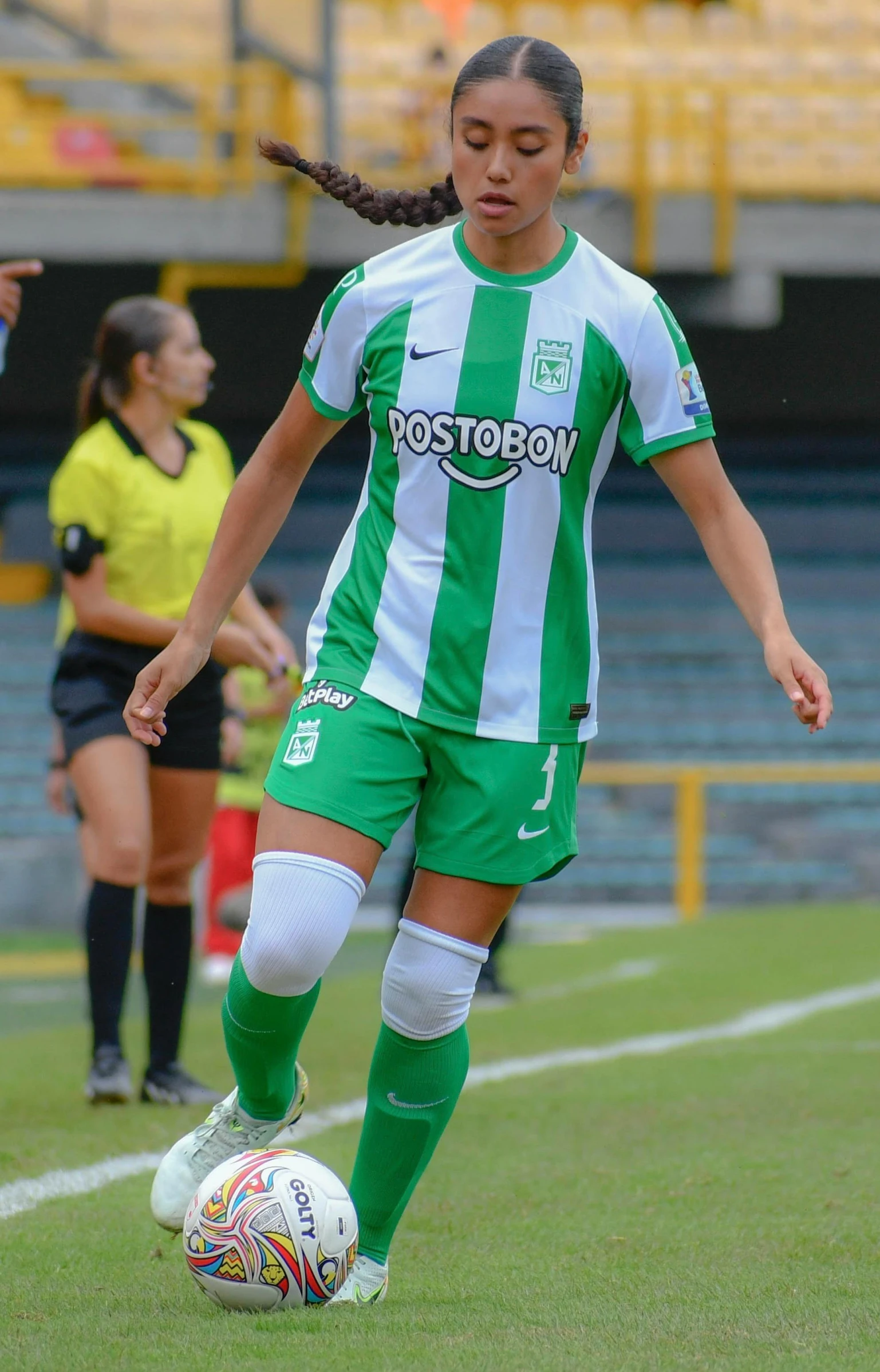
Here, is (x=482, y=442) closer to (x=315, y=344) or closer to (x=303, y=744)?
(x=315, y=344)

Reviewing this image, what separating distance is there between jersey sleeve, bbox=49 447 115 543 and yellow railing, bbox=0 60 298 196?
10020mm

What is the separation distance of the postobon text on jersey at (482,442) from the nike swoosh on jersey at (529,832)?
55cm

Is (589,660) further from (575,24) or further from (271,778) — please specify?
(575,24)

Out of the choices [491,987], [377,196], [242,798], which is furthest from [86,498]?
[242,798]

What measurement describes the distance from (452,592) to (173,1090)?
2.70m

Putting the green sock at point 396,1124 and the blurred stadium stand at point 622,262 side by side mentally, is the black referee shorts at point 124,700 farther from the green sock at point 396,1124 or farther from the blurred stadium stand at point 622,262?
the blurred stadium stand at point 622,262

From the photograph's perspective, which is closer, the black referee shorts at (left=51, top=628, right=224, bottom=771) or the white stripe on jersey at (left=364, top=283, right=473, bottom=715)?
the white stripe on jersey at (left=364, top=283, right=473, bottom=715)

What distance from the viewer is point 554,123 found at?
3.06 meters

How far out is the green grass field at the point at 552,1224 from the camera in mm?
2877

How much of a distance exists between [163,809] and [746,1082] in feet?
6.73

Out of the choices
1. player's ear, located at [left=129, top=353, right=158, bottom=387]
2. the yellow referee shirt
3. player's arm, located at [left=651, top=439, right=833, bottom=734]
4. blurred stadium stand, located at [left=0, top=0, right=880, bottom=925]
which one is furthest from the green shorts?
blurred stadium stand, located at [left=0, top=0, right=880, bottom=925]

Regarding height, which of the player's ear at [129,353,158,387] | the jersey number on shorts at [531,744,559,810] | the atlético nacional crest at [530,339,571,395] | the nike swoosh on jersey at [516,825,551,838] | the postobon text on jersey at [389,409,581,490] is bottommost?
the nike swoosh on jersey at [516,825,551,838]

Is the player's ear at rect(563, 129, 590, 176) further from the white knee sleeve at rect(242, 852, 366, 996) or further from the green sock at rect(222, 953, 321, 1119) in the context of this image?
the green sock at rect(222, 953, 321, 1119)

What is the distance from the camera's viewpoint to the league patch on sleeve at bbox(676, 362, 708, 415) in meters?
3.22
